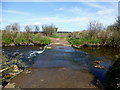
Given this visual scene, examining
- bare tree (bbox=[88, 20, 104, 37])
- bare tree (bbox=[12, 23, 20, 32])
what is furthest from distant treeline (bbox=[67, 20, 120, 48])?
bare tree (bbox=[12, 23, 20, 32])

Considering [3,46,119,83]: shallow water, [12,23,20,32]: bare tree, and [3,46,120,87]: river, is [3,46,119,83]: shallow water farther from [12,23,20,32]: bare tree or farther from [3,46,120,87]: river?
[12,23,20,32]: bare tree

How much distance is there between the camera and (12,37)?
2456 cm

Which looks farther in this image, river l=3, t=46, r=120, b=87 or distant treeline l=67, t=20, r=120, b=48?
distant treeline l=67, t=20, r=120, b=48

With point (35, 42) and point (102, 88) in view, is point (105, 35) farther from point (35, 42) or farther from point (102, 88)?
point (102, 88)

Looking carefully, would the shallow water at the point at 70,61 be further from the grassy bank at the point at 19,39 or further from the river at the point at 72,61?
the grassy bank at the point at 19,39

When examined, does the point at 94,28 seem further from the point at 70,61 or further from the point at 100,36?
the point at 70,61

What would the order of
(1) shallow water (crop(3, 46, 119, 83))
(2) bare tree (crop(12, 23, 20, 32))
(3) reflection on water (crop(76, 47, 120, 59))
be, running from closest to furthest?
(1) shallow water (crop(3, 46, 119, 83)) → (3) reflection on water (crop(76, 47, 120, 59)) → (2) bare tree (crop(12, 23, 20, 32))

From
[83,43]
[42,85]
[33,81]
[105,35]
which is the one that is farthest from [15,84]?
[105,35]

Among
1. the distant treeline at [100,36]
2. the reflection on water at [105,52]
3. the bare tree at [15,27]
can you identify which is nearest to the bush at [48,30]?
the bare tree at [15,27]

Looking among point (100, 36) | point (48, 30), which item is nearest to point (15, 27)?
point (48, 30)

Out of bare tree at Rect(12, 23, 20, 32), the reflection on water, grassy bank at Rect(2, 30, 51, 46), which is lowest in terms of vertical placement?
the reflection on water

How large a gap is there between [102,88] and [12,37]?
2252 cm

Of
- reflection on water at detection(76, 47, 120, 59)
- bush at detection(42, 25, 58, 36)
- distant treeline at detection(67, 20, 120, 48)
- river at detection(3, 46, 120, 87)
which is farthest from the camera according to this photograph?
bush at detection(42, 25, 58, 36)

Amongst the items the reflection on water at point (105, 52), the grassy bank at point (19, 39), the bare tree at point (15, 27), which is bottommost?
the reflection on water at point (105, 52)
